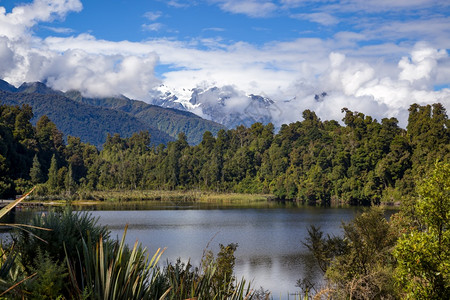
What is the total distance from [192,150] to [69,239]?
94.2 meters

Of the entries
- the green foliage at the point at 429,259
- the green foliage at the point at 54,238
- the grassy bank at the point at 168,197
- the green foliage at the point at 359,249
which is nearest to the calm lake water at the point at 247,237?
the green foliage at the point at 359,249

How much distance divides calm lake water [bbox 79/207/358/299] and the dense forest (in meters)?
17.2

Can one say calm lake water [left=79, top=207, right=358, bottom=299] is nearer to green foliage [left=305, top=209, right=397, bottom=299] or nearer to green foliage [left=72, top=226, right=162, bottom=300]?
green foliage [left=305, top=209, right=397, bottom=299]

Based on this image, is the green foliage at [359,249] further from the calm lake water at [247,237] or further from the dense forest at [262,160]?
the dense forest at [262,160]

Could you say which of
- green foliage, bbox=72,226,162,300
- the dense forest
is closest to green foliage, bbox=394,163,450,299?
green foliage, bbox=72,226,162,300

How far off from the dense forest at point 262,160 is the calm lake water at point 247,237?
17189 mm

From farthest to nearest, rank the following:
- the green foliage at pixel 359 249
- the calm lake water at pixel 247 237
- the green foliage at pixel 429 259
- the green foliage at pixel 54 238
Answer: the calm lake water at pixel 247 237
the green foliage at pixel 359 249
the green foliage at pixel 429 259
the green foliage at pixel 54 238

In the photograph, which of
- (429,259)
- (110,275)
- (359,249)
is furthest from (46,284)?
(359,249)

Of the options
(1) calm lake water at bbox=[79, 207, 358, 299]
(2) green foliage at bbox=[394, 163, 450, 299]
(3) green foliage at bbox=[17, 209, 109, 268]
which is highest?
(3) green foliage at bbox=[17, 209, 109, 268]

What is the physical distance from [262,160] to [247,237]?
193 feet

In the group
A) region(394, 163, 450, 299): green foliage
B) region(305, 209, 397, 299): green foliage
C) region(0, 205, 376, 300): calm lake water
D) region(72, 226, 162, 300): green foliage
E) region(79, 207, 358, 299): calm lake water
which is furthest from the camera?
region(79, 207, 358, 299): calm lake water

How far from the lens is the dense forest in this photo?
210 ft

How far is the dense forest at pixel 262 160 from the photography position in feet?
210

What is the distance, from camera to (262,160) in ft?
300
